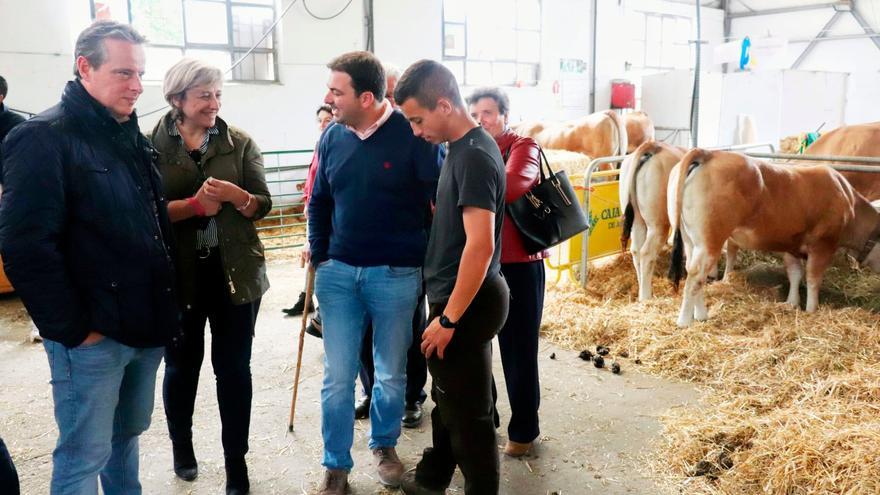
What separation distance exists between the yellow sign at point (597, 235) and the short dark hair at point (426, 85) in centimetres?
393

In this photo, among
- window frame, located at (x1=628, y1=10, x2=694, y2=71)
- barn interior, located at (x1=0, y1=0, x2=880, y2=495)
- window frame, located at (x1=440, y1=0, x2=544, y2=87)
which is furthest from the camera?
window frame, located at (x1=628, y1=10, x2=694, y2=71)

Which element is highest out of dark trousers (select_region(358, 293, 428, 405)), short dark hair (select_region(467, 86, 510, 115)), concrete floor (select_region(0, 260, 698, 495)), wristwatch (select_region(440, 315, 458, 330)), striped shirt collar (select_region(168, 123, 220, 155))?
short dark hair (select_region(467, 86, 510, 115))

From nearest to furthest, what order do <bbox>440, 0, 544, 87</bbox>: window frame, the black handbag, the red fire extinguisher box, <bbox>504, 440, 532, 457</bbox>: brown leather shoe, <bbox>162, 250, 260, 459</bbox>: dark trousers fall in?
<bbox>162, 250, 260, 459</bbox>: dark trousers
the black handbag
<bbox>504, 440, 532, 457</bbox>: brown leather shoe
<bbox>440, 0, 544, 87</bbox>: window frame
the red fire extinguisher box

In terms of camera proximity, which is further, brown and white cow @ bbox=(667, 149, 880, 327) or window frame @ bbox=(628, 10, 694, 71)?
window frame @ bbox=(628, 10, 694, 71)

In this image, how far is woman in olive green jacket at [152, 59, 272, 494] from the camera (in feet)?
7.89

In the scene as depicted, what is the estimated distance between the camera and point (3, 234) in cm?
171

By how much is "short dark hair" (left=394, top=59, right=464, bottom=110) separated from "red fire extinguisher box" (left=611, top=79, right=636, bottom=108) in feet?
45.2

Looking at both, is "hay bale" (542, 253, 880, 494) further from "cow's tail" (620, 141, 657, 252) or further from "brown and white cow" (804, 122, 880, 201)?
"brown and white cow" (804, 122, 880, 201)

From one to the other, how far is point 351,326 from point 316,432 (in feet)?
3.35

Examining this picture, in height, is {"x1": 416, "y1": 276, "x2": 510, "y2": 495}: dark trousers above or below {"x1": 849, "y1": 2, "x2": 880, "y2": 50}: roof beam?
below

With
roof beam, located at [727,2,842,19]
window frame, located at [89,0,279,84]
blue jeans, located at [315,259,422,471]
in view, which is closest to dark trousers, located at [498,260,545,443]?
blue jeans, located at [315,259,422,471]

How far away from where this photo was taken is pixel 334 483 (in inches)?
106

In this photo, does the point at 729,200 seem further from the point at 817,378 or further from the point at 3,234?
the point at 3,234

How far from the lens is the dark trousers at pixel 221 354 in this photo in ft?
8.34
